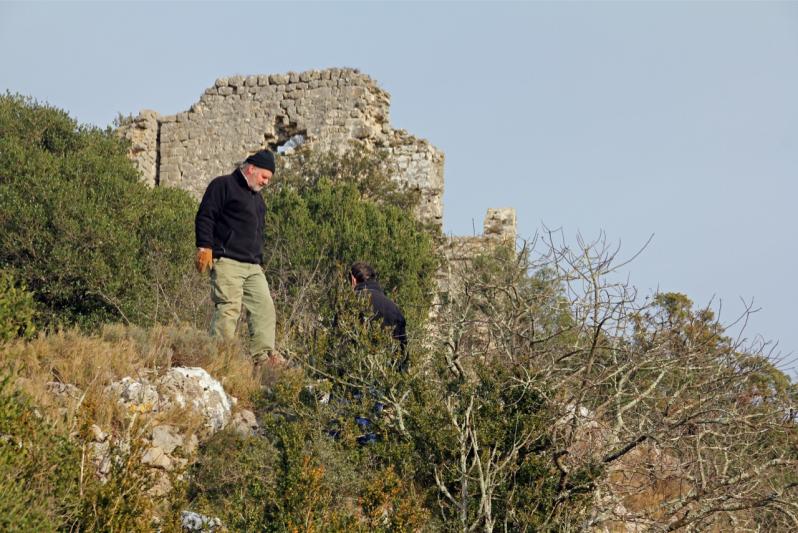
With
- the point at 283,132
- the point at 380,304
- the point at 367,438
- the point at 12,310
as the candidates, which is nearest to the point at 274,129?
the point at 283,132

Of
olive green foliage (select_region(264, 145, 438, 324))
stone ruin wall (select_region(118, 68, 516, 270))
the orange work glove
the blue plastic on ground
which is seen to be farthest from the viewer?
stone ruin wall (select_region(118, 68, 516, 270))

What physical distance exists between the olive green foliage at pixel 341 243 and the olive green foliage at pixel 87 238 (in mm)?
1373

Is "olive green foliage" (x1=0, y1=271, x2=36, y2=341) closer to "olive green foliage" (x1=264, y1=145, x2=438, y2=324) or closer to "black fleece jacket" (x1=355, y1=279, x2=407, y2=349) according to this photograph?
"black fleece jacket" (x1=355, y1=279, x2=407, y2=349)

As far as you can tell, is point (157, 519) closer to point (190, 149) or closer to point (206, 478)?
point (206, 478)

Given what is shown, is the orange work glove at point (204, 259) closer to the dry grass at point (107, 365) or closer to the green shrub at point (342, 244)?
the dry grass at point (107, 365)

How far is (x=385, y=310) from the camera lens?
881 centimetres

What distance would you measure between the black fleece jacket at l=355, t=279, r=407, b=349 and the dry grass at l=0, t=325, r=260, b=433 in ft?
3.84

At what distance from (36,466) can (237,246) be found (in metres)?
3.45

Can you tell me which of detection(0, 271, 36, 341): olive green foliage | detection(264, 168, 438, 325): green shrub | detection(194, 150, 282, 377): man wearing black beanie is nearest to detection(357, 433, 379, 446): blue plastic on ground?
detection(194, 150, 282, 377): man wearing black beanie

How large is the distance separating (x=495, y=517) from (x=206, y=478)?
204cm

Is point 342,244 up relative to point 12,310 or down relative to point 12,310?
up

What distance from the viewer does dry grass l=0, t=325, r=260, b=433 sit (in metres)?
7.43

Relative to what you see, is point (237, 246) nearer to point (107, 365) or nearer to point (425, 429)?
point (107, 365)

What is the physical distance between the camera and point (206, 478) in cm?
766
